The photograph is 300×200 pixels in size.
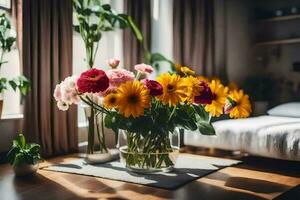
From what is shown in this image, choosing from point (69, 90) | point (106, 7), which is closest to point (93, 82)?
point (69, 90)

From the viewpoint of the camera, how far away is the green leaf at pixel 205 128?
178 centimetres

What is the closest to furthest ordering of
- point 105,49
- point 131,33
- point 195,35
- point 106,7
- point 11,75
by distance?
point 106,7, point 11,75, point 131,33, point 105,49, point 195,35

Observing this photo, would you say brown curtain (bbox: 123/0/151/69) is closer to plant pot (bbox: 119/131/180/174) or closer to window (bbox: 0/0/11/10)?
window (bbox: 0/0/11/10)

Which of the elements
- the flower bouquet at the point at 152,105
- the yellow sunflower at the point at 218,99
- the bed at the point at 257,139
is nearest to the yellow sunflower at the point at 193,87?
the flower bouquet at the point at 152,105

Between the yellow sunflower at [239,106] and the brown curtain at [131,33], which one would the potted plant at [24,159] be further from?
the brown curtain at [131,33]

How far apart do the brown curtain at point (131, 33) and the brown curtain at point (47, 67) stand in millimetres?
657

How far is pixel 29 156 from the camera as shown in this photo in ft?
6.12

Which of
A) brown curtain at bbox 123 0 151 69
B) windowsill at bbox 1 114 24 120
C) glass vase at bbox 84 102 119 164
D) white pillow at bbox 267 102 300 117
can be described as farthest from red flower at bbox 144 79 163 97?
white pillow at bbox 267 102 300 117

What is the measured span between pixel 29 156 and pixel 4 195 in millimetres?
330

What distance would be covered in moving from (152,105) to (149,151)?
197 millimetres

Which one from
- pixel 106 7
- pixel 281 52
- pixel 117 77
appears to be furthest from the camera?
pixel 281 52

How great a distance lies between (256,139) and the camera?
8.44ft

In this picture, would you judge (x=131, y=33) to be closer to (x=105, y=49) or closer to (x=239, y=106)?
(x=105, y=49)

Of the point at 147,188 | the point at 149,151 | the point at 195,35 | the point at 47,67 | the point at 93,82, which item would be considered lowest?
the point at 147,188
